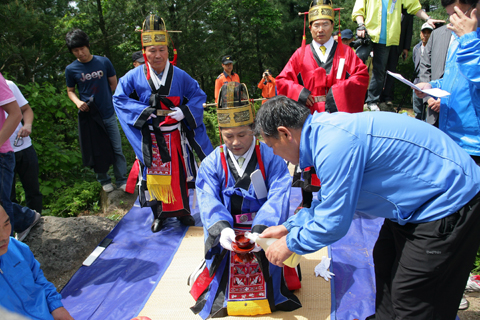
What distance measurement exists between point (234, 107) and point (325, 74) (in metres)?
1.35

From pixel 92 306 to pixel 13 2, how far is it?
15.2ft

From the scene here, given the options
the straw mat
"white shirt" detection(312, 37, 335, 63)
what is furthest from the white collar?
the straw mat

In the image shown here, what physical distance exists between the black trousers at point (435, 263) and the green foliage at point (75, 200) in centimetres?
394

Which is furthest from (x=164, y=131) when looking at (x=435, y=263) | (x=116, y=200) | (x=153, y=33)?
(x=435, y=263)

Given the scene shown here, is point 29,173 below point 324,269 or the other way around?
the other way around

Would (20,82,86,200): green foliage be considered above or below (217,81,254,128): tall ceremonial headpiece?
below

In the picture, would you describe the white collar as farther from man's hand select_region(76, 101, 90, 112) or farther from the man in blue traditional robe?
man's hand select_region(76, 101, 90, 112)

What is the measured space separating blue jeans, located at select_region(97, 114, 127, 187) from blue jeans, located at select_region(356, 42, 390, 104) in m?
3.55

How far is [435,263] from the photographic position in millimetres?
1549

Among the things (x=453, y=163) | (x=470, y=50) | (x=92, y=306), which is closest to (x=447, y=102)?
(x=470, y=50)

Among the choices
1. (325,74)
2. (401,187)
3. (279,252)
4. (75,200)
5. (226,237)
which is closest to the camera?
(401,187)

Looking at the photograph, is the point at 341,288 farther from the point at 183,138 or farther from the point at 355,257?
the point at 183,138

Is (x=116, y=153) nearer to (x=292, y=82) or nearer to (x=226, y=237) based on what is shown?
(x=292, y=82)

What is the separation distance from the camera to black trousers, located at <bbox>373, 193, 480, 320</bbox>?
150 cm
